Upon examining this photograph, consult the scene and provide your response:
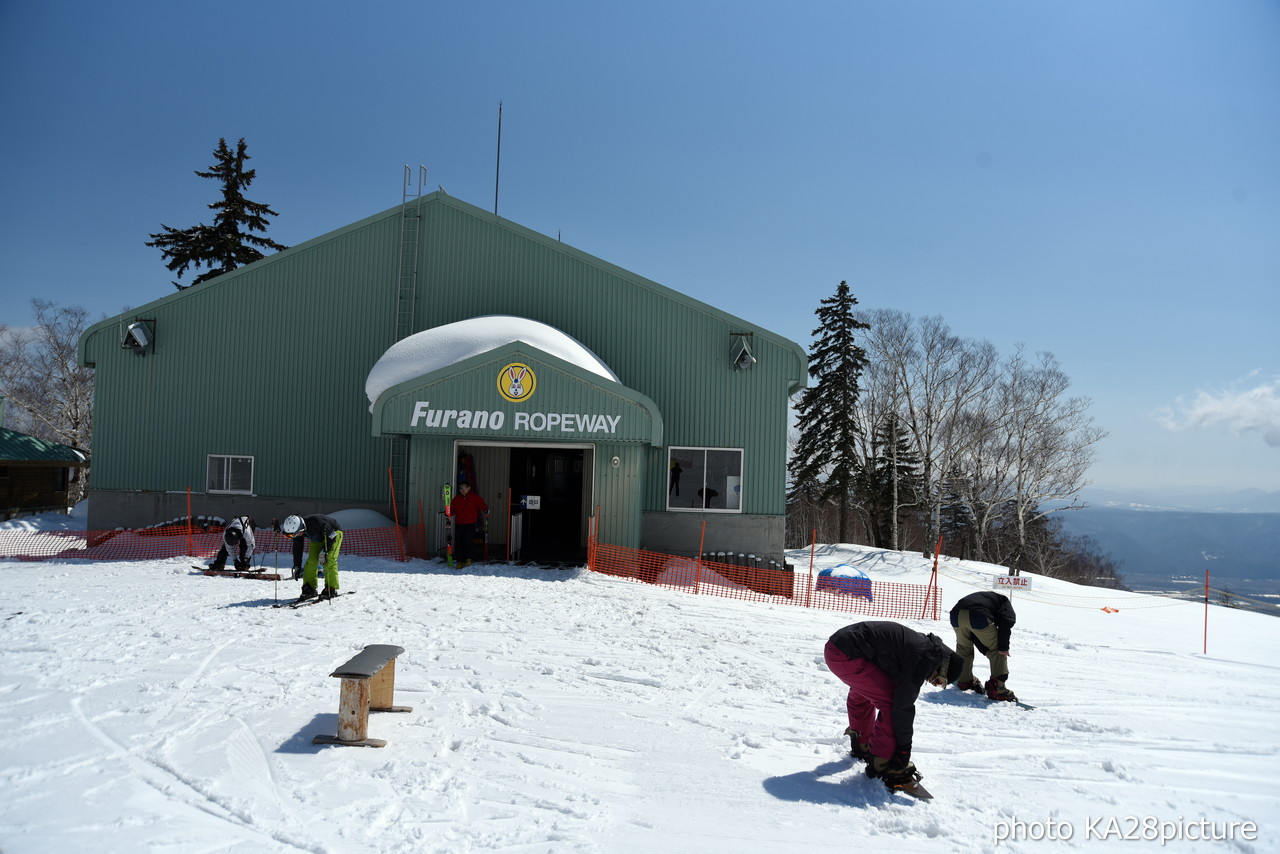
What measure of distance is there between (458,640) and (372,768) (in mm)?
3553

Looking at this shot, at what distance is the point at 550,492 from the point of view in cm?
2122

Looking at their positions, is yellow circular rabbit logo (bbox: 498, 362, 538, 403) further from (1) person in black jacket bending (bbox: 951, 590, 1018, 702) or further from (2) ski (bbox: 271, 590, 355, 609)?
(1) person in black jacket bending (bbox: 951, 590, 1018, 702)

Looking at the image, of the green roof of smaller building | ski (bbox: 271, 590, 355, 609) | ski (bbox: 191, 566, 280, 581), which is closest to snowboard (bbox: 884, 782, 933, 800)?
ski (bbox: 271, 590, 355, 609)

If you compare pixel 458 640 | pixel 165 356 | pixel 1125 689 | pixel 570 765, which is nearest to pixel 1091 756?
pixel 1125 689

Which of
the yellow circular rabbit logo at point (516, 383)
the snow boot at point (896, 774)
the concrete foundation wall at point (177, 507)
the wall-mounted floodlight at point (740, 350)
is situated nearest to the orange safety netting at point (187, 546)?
the concrete foundation wall at point (177, 507)

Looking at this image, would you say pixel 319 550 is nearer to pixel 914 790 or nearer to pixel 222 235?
pixel 914 790

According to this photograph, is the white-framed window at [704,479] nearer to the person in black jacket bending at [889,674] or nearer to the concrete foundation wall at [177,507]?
the concrete foundation wall at [177,507]

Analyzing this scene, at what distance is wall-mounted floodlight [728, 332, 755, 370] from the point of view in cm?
1808

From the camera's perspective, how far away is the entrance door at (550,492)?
740 inches

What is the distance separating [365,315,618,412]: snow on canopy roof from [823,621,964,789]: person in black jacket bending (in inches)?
428

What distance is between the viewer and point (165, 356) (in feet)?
64.0

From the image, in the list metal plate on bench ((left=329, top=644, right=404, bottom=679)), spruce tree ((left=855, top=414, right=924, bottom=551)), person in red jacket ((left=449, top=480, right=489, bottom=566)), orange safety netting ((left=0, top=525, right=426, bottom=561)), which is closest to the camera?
metal plate on bench ((left=329, top=644, right=404, bottom=679))

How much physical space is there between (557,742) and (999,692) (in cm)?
503

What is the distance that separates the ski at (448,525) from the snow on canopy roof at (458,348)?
2.80m
